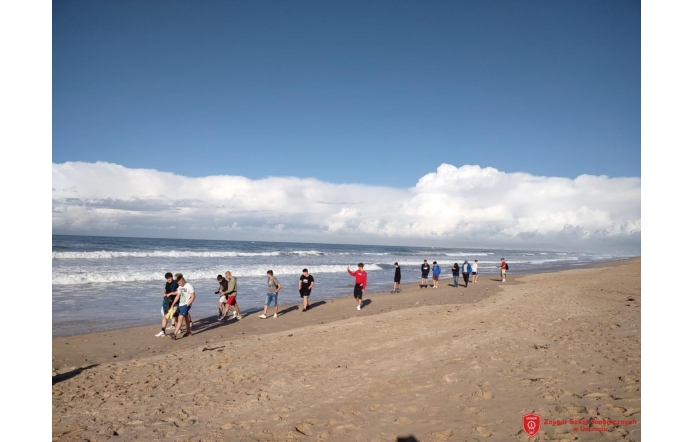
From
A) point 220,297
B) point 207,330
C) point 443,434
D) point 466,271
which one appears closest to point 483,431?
point 443,434

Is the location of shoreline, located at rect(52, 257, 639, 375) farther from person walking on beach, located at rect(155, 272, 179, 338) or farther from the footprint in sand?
the footprint in sand

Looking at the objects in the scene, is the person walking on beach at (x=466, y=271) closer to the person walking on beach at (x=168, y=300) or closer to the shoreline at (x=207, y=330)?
the shoreline at (x=207, y=330)

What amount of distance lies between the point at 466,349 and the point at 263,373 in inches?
169

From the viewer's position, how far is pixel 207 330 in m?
12.0

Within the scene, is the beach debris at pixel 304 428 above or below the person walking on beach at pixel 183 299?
below

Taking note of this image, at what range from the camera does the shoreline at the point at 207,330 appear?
30.3 ft

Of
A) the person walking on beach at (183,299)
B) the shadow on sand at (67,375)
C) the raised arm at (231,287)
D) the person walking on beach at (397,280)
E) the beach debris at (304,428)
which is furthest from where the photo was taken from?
the person walking on beach at (397,280)

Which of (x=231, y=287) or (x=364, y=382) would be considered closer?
(x=364, y=382)

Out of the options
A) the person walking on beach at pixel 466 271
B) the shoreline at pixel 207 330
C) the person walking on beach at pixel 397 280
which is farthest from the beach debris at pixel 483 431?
the person walking on beach at pixel 466 271

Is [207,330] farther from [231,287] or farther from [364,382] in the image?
[364,382]

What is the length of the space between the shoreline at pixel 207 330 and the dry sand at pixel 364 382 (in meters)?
0.09

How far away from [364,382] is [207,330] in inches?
297

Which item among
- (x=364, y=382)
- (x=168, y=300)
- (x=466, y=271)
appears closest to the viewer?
(x=364, y=382)
